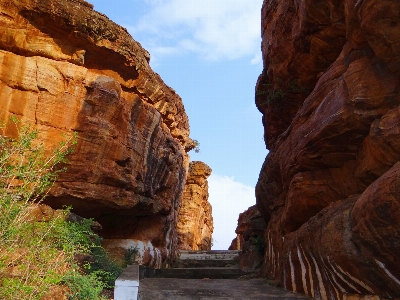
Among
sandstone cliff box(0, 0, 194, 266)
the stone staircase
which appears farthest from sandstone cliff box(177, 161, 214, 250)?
sandstone cliff box(0, 0, 194, 266)

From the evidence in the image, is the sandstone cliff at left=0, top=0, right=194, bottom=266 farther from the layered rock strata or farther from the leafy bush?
the layered rock strata

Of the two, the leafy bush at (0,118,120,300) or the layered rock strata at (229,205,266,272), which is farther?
the layered rock strata at (229,205,266,272)

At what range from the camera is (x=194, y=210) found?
28.5 metres

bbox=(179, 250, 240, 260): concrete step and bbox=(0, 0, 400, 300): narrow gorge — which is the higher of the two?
bbox=(0, 0, 400, 300): narrow gorge

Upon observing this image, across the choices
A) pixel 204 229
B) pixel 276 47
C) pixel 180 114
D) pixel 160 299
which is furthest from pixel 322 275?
pixel 204 229

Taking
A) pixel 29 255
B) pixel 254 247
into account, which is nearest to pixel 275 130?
pixel 254 247

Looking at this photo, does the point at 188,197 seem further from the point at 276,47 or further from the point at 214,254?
the point at 276,47

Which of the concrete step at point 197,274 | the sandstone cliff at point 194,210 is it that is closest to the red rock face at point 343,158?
the concrete step at point 197,274

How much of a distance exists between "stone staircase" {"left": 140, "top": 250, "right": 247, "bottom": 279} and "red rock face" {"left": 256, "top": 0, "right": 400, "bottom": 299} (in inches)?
102

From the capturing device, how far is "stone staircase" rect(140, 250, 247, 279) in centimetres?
1263

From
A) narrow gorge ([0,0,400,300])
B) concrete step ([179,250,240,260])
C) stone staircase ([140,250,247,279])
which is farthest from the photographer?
concrete step ([179,250,240,260])

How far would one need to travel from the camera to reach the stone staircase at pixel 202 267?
1263cm

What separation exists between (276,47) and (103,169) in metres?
7.68

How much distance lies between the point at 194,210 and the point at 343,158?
22.1 meters
